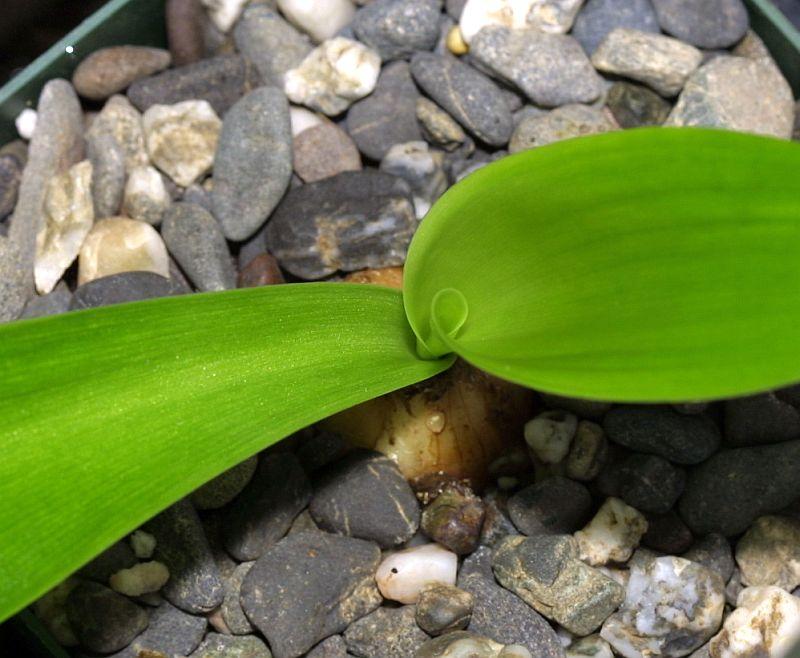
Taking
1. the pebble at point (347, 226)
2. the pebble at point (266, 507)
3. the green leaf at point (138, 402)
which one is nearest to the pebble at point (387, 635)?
the pebble at point (266, 507)

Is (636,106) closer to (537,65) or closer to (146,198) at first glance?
(537,65)

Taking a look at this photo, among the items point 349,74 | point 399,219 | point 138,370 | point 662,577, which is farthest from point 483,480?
point 349,74

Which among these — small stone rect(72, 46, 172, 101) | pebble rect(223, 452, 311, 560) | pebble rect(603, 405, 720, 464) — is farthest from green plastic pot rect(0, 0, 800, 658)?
pebble rect(223, 452, 311, 560)

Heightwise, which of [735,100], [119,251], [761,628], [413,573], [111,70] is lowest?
[761,628]

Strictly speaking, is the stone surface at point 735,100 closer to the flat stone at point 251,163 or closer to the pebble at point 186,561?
the flat stone at point 251,163

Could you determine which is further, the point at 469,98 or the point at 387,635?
the point at 469,98

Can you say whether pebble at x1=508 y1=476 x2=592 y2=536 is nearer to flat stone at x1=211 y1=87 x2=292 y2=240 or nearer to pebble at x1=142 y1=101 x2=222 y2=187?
flat stone at x1=211 y1=87 x2=292 y2=240

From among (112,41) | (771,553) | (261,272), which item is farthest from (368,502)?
(112,41)
